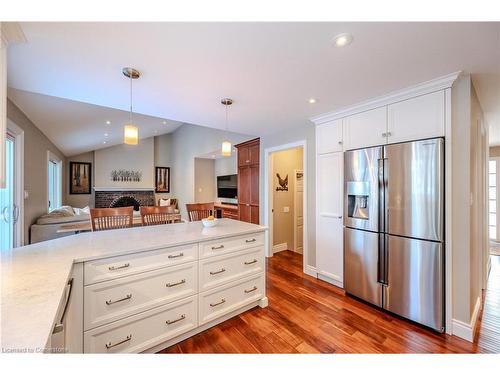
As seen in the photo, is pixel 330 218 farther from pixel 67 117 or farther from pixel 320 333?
pixel 67 117

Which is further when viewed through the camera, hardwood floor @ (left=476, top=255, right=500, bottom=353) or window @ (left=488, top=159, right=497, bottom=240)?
window @ (left=488, top=159, right=497, bottom=240)

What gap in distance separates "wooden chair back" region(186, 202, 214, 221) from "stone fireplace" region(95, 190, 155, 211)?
6.29m

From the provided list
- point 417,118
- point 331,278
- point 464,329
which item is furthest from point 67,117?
point 464,329

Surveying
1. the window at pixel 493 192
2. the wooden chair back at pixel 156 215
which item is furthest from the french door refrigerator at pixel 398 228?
the window at pixel 493 192

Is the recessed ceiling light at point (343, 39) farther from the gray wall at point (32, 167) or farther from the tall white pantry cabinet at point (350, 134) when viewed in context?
the gray wall at point (32, 167)

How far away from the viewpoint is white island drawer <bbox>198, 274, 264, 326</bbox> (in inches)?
75.8

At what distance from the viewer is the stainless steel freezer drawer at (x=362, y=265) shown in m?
2.39

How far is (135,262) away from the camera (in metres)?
1.57

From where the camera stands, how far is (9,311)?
0.77 meters

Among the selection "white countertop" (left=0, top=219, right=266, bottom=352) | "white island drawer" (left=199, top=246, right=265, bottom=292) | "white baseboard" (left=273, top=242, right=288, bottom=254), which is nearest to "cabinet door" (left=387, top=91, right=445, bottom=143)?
"white countertop" (left=0, top=219, right=266, bottom=352)

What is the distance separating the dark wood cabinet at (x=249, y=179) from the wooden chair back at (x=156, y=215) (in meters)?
1.96

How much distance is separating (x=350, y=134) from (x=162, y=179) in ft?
27.4

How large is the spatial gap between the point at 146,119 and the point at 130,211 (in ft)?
14.8

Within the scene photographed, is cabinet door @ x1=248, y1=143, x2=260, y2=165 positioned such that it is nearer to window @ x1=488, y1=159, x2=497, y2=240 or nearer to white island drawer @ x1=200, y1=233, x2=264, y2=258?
white island drawer @ x1=200, y1=233, x2=264, y2=258
